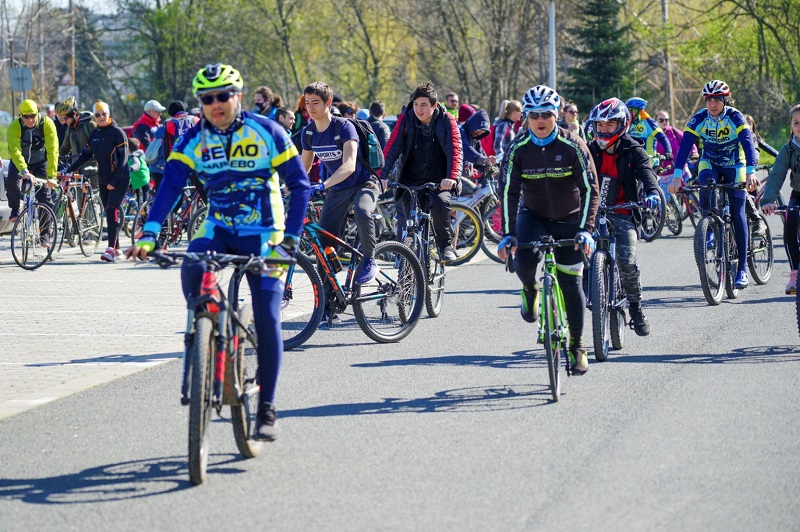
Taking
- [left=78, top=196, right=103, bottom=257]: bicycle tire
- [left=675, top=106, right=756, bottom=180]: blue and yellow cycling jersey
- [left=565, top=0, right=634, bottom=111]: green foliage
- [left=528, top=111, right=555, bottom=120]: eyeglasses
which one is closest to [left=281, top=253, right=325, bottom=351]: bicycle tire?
[left=528, top=111, right=555, bottom=120]: eyeglasses

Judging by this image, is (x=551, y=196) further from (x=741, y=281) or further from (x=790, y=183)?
(x=741, y=281)

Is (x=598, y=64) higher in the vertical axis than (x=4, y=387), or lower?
higher

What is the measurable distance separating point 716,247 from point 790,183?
99 centimetres

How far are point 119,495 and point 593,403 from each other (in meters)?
2.94

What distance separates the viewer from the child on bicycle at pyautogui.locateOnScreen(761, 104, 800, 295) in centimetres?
1071

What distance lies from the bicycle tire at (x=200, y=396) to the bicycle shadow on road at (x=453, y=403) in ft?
5.07

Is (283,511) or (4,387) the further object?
(4,387)

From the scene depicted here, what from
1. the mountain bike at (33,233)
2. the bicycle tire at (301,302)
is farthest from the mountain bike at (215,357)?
the mountain bike at (33,233)

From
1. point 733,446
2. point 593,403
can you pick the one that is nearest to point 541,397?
point 593,403

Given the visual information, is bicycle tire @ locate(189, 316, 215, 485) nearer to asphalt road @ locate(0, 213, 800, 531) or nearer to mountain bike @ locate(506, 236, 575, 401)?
asphalt road @ locate(0, 213, 800, 531)

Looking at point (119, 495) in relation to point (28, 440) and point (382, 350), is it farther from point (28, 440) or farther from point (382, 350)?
point (382, 350)

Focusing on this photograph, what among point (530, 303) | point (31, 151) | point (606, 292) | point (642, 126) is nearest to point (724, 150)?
point (606, 292)

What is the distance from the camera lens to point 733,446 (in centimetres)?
621

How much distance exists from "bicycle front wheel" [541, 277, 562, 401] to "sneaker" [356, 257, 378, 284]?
2.40 metres
